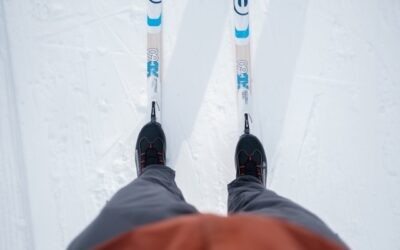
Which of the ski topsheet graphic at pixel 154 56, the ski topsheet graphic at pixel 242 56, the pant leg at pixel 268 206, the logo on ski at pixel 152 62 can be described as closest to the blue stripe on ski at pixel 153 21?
the ski topsheet graphic at pixel 154 56

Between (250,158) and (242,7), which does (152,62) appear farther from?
(250,158)

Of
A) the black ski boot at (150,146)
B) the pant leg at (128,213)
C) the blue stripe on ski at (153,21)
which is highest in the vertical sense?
the blue stripe on ski at (153,21)

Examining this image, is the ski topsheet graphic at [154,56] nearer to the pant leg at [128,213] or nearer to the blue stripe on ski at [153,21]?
the blue stripe on ski at [153,21]

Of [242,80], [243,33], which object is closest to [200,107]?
[242,80]

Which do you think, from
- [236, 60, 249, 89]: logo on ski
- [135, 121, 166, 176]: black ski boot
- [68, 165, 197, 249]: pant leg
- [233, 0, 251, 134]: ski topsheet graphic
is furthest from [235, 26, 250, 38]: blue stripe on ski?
[68, 165, 197, 249]: pant leg

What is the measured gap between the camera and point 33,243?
1.08 m

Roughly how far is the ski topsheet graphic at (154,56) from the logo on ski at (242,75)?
31 centimetres

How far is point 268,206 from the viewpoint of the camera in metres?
0.73

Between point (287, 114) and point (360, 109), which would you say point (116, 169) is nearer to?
point (287, 114)

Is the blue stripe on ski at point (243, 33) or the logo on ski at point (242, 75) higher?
the blue stripe on ski at point (243, 33)

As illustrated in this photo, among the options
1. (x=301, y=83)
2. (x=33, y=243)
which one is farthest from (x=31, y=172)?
(x=301, y=83)

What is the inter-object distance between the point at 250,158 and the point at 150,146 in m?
0.37

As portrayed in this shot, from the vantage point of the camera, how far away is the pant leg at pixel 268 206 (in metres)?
0.62

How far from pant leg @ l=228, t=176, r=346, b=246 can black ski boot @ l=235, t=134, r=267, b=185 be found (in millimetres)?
69
